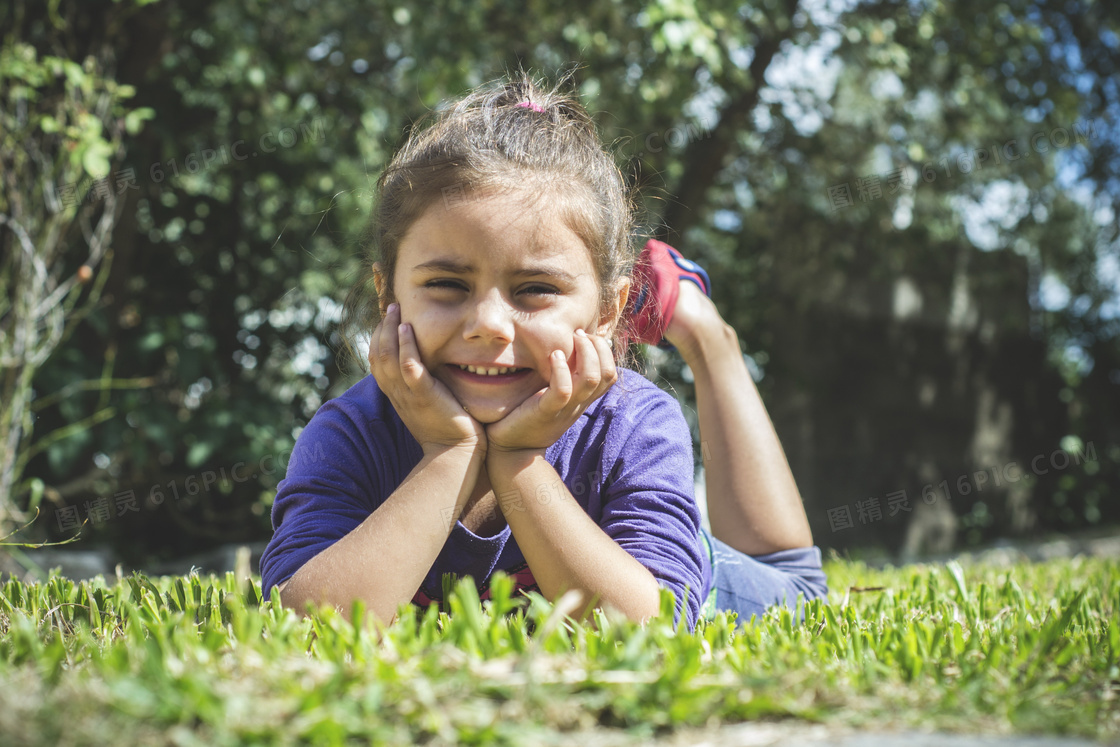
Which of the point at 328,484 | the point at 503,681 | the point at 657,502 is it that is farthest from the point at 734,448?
the point at 503,681

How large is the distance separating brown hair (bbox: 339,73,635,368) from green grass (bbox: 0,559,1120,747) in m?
1.01

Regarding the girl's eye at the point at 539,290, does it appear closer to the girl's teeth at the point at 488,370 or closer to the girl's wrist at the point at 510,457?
the girl's teeth at the point at 488,370

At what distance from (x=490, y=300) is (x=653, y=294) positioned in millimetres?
1000

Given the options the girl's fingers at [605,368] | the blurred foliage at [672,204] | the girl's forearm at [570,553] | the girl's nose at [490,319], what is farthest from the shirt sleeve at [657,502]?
the blurred foliage at [672,204]

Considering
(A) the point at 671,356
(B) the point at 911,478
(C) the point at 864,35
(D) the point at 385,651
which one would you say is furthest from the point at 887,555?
(D) the point at 385,651

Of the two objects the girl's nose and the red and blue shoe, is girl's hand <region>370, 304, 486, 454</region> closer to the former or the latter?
the girl's nose

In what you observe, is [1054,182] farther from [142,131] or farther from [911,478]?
[142,131]

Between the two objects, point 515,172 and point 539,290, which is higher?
point 515,172

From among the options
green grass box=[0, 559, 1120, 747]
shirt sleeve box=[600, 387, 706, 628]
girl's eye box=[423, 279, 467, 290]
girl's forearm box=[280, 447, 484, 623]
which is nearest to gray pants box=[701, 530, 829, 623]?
shirt sleeve box=[600, 387, 706, 628]

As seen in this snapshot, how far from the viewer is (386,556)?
5.45ft

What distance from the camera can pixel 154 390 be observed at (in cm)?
463

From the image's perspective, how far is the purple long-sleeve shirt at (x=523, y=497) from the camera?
1.89m

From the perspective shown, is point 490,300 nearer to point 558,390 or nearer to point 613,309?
point 558,390

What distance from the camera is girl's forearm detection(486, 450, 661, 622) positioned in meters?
1.68
